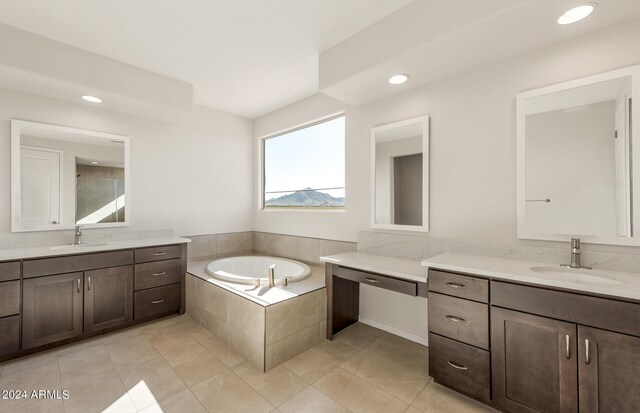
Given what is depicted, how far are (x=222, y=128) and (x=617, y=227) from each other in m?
4.16

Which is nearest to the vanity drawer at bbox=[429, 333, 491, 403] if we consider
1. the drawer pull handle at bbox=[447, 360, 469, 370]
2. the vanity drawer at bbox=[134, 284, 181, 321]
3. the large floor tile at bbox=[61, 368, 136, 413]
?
the drawer pull handle at bbox=[447, 360, 469, 370]

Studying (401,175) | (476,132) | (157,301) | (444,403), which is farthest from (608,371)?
(157,301)

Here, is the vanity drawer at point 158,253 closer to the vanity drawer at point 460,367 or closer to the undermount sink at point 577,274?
the vanity drawer at point 460,367

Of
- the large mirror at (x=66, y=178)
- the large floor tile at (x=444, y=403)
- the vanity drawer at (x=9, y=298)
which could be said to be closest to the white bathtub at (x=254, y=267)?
the large mirror at (x=66, y=178)

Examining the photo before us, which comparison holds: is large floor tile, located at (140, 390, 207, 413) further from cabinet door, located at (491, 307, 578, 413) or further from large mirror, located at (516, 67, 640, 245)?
large mirror, located at (516, 67, 640, 245)

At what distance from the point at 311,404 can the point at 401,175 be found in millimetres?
1969

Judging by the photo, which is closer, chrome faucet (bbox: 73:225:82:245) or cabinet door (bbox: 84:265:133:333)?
cabinet door (bbox: 84:265:133:333)

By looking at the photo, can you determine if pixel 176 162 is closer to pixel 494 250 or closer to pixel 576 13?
pixel 494 250

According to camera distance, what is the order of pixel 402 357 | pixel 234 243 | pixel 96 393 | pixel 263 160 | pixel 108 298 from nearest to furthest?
pixel 96 393
pixel 402 357
pixel 108 298
pixel 234 243
pixel 263 160

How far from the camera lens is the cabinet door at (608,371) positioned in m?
1.22

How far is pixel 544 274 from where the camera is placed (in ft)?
5.13

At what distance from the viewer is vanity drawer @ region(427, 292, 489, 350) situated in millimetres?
1612

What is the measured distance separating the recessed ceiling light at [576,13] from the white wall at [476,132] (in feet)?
0.90

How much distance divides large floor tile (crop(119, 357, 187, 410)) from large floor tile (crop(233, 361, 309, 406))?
1.38 feet
